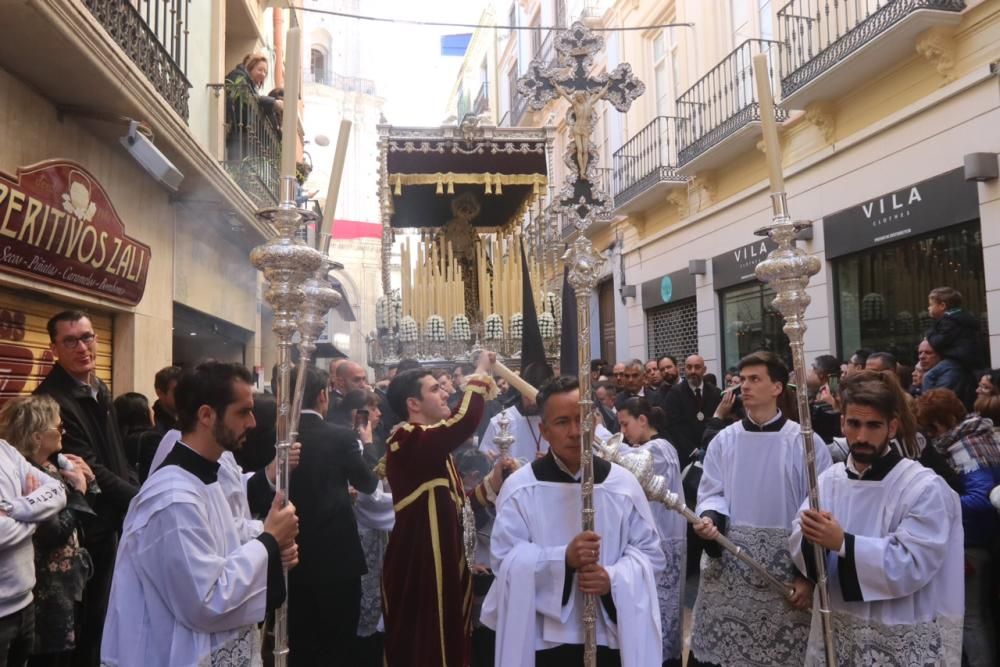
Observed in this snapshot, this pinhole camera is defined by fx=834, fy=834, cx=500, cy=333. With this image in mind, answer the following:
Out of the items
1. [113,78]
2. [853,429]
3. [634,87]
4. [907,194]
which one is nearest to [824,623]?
[853,429]

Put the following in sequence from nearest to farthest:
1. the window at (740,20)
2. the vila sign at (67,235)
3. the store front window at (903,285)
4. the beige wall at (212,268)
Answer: the vila sign at (67,235)
the store front window at (903,285)
the beige wall at (212,268)
the window at (740,20)

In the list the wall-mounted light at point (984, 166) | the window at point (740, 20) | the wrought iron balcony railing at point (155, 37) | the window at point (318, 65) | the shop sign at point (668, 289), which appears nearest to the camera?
the wrought iron balcony railing at point (155, 37)

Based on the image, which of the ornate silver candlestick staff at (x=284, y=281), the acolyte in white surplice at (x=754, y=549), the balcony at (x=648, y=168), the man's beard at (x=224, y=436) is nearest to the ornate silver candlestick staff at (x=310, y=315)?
the ornate silver candlestick staff at (x=284, y=281)

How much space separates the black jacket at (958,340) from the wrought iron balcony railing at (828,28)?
2.98m

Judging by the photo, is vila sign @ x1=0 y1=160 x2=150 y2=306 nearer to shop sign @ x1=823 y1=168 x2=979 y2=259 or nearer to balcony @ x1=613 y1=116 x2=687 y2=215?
shop sign @ x1=823 y1=168 x2=979 y2=259

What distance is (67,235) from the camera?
5.41 m

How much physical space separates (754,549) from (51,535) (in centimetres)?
279

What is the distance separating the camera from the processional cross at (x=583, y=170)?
8.29 feet

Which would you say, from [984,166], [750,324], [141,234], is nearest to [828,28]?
[984,166]

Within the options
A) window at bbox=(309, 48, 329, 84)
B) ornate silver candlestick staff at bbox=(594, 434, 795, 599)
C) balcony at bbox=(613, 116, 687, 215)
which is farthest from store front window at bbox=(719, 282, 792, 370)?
window at bbox=(309, 48, 329, 84)

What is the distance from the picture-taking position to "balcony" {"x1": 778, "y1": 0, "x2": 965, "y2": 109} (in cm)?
713

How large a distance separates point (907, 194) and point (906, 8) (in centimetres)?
165

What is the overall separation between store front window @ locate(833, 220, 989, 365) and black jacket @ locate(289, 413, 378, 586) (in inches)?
218

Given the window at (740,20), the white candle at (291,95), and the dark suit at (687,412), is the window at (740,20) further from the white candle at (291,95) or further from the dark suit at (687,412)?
the white candle at (291,95)
